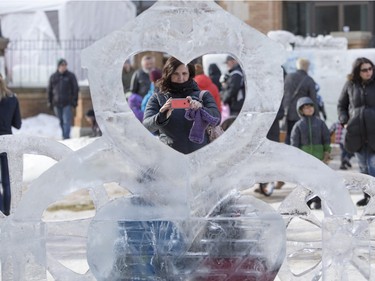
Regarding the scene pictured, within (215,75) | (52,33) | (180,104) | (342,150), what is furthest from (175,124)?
(52,33)

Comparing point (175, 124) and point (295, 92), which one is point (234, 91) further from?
point (175, 124)

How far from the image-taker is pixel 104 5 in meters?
21.0

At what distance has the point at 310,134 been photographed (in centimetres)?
1011

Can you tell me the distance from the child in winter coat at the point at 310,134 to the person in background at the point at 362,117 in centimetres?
54

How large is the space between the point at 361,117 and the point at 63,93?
8.95m

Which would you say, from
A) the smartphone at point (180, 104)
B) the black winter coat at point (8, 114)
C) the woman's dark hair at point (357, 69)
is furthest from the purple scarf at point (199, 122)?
the woman's dark hair at point (357, 69)

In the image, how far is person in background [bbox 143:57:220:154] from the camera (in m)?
6.14

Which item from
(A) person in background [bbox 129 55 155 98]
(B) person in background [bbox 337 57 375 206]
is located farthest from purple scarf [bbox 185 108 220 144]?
(A) person in background [bbox 129 55 155 98]

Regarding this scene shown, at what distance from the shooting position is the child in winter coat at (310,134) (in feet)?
33.2

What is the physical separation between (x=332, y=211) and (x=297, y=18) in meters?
21.2

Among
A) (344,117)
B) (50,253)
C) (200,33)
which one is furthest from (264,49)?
(344,117)

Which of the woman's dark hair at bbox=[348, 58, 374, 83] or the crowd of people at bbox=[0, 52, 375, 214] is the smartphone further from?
the woman's dark hair at bbox=[348, 58, 374, 83]

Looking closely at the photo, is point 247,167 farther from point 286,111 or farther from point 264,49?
point 286,111

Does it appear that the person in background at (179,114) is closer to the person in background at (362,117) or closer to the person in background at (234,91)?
the person in background at (362,117)
